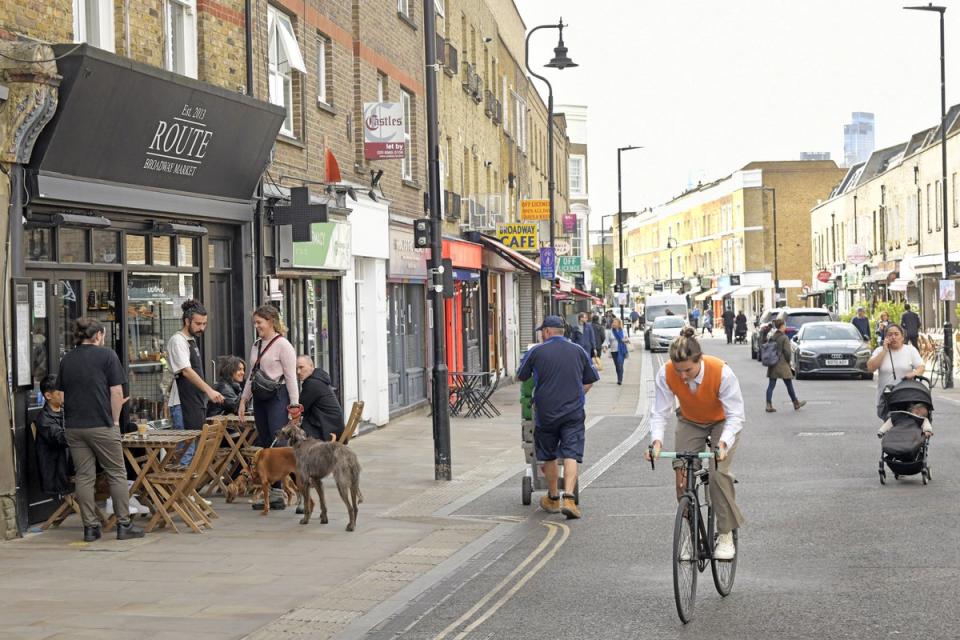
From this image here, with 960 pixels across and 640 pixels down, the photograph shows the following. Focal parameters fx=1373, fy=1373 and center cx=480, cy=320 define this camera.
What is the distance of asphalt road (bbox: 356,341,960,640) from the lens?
7551 millimetres

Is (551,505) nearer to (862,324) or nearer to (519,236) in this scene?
(519,236)

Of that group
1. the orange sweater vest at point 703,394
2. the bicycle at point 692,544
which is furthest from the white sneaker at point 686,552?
the orange sweater vest at point 703,394

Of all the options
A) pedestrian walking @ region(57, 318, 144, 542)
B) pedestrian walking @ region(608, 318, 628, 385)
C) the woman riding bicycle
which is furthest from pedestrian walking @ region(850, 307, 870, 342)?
the woman riding bicycle

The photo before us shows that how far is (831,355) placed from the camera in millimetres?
33250

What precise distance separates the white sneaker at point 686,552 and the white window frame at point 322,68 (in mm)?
13295

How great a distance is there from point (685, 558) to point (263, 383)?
5.98 meters

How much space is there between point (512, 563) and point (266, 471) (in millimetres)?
3295

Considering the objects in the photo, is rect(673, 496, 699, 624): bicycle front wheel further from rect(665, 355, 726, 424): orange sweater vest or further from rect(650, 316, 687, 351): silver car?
rect(650, 316, 687, 351): silver car

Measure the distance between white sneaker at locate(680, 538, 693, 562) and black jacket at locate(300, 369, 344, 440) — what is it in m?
5.68

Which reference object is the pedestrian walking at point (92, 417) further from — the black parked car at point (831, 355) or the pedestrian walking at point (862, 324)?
the pedestrian walking at point (862, 324)

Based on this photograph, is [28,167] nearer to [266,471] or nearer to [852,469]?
[266,471]

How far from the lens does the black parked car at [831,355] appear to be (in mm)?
33188

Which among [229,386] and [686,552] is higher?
[229,386]

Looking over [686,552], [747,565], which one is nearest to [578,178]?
[747,565]
